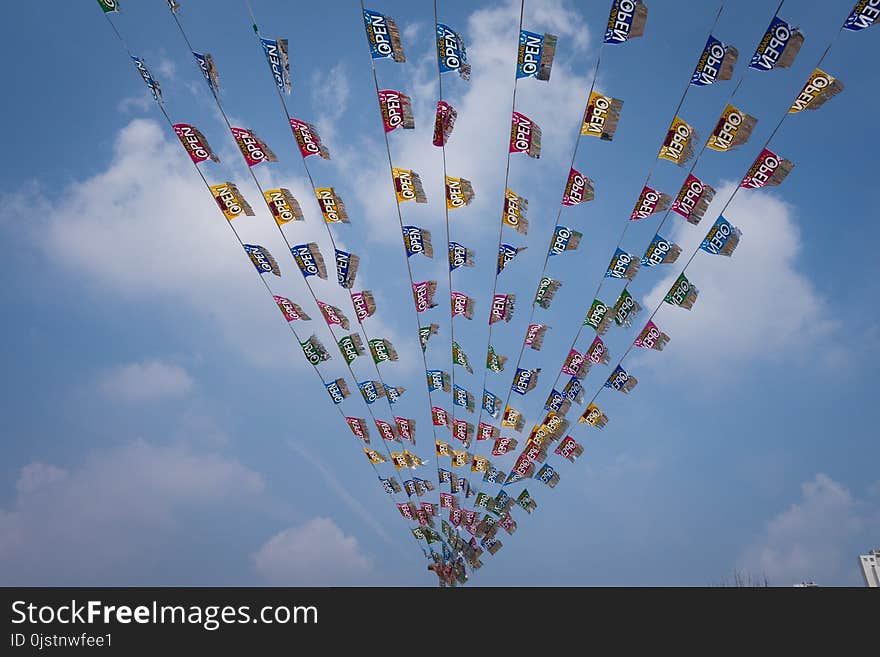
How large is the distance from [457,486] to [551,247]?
634 inches

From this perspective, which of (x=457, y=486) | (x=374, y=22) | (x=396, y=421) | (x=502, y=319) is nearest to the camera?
(x=374, y=22)

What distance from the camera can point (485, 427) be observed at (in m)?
20.7

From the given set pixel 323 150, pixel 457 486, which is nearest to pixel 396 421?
pixel 457 486
